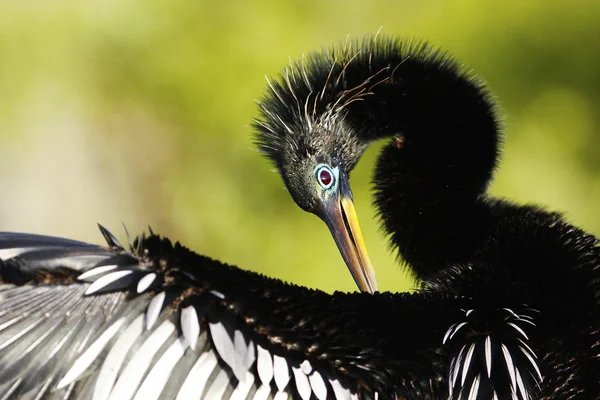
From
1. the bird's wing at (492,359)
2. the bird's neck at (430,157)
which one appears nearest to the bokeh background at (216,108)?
the bird's neck at (430,157)

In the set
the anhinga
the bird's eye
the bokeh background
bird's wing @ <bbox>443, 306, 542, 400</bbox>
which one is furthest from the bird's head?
the bokeh background

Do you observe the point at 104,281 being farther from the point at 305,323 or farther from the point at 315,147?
the point at 315,147

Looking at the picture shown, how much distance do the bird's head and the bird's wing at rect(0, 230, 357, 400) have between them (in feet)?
3.27

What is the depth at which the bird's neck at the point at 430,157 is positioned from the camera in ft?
9.93

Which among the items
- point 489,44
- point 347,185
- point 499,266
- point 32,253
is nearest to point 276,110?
point 347,185

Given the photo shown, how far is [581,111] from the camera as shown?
261 inches

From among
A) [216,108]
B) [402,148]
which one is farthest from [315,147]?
[216,108]

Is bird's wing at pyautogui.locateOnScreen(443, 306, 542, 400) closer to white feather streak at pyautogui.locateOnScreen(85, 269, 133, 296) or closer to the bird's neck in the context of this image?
the bird's neck

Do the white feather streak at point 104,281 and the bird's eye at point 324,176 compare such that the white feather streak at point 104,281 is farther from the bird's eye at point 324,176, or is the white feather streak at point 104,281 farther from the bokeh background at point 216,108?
the bokeh background at point 216,108

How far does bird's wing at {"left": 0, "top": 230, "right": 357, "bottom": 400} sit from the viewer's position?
1.93 meters

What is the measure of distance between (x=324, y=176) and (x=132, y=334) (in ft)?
4.21

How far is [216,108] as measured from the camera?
6.65 metres

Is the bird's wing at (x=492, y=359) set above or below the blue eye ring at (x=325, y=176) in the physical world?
below

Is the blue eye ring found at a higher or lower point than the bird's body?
higher
